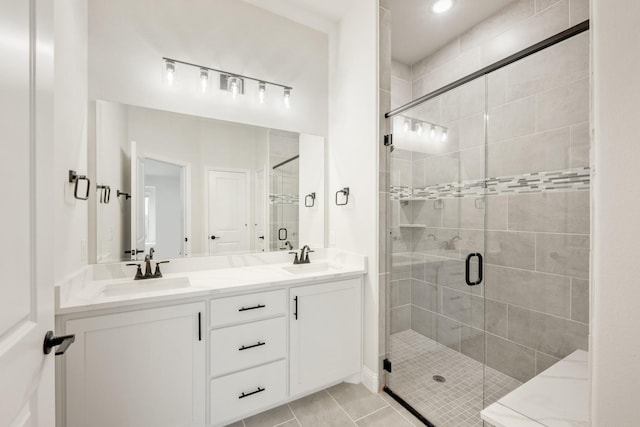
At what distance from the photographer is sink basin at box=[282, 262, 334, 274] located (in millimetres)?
2166

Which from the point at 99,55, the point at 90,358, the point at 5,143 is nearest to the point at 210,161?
the point at 99,55

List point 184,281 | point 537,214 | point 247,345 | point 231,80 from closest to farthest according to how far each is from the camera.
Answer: point 247,345, point 184,281, point 537,214, point 231,80

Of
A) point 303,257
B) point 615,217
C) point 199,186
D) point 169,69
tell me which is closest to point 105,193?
point 199,186

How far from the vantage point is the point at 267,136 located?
234cm

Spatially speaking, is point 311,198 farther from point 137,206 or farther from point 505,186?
point 505,186

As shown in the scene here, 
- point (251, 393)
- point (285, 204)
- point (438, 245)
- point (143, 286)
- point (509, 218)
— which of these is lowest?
point (251, 393)

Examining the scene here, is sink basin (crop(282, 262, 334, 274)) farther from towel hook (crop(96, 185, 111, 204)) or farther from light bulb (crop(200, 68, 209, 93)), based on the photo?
light bulb (crop(200, 68, 209, 93))

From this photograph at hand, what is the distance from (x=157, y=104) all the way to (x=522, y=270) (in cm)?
304

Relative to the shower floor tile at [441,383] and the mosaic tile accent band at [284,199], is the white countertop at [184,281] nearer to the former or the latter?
the mosaic tile accent band at [284,199]

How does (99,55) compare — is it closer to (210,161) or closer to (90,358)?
(210,161)

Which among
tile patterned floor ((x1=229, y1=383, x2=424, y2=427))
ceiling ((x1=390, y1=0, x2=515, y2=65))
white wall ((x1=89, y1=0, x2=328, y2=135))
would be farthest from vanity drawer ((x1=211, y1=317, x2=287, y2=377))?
ceiling ((x1=390, y1=0, x2=515, y2=65))

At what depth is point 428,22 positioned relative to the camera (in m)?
2.47

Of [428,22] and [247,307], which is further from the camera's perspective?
[428,22]

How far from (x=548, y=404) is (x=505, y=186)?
1540 millimetres
